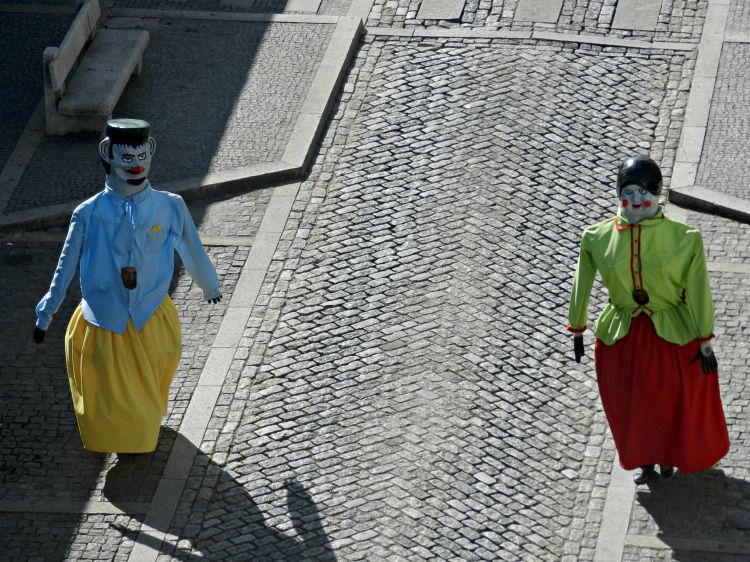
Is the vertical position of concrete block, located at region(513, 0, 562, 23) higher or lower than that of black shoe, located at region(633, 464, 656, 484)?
higher

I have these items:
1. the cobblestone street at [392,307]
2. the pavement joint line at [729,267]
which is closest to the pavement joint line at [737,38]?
the cobblestone street at [392,307]

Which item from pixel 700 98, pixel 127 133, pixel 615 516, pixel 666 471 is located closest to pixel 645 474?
pixel 666 471

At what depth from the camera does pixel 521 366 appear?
1113 centimetres

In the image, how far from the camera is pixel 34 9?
54.5 ft

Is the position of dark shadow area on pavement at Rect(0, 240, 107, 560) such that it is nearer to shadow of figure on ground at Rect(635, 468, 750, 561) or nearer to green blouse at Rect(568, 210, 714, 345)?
green blouse at Rect(568, 210, 714, 345)

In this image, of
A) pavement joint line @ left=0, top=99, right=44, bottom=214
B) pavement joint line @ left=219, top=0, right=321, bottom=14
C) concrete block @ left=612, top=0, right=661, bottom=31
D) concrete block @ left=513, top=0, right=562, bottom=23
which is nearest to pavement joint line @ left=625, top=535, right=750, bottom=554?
pavement joint line @ left=0, top=99, right=44, bottom=214

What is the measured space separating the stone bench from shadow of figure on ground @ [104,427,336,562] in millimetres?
4741

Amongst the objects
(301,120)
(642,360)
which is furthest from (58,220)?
(642,360)

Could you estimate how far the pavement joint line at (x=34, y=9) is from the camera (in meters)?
16.5

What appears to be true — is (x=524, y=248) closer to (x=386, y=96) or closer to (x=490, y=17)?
(x=386, y=96)

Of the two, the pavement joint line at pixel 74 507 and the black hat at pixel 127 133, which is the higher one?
the black hat at pixel 127 133

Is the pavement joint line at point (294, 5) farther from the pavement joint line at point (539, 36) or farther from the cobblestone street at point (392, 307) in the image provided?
the pavement joint line at point (539, 36)

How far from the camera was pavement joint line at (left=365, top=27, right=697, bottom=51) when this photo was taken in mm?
15039

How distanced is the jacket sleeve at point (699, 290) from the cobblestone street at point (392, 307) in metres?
1.21
